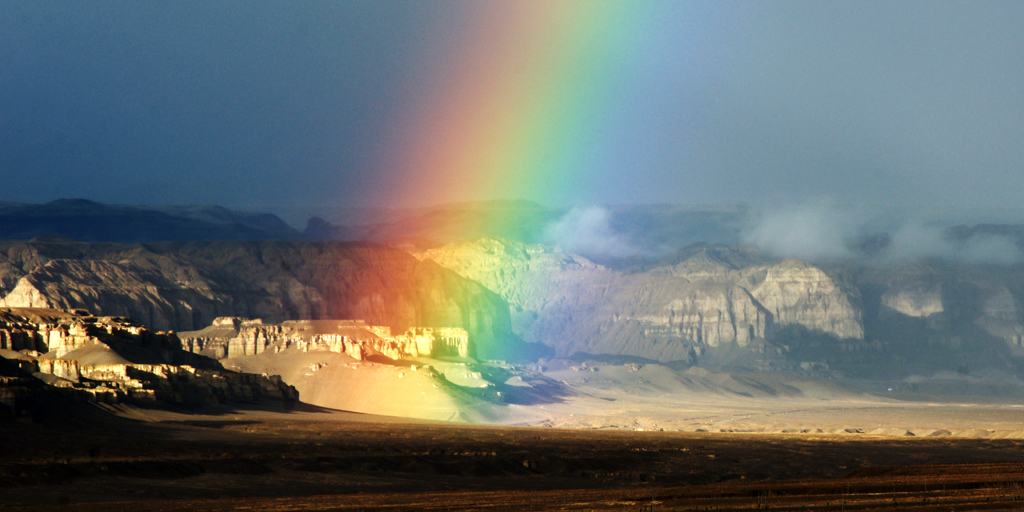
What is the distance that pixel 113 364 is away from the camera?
16050 centimetres

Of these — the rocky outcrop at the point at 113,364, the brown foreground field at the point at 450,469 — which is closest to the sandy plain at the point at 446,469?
the brown foreground field at the point at 450,469

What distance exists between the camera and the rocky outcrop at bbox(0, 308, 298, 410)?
14562 centimetres

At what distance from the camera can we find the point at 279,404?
180 metres

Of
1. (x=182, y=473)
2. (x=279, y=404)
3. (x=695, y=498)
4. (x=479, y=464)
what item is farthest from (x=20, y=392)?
(x=695, y=498)

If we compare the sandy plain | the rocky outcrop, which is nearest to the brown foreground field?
the sandy plain

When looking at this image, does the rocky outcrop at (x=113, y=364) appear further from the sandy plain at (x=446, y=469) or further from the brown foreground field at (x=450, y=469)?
the brown foreground field at (x=450, y=469)

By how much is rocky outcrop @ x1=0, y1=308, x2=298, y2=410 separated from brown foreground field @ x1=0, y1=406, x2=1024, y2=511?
24.1 feet

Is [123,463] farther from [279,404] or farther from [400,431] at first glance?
[279,404]

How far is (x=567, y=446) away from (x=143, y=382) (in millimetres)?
59405

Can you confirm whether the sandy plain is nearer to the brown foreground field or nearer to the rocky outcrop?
the brown foreground field

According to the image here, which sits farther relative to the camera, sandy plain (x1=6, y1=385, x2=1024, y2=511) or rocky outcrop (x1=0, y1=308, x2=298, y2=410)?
rocky outcrop (x1=0, y1=308, x2=298, y2=410)

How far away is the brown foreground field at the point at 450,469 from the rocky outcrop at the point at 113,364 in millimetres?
7355

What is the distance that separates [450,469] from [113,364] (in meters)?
75.5

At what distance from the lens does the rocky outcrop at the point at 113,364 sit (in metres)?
146
